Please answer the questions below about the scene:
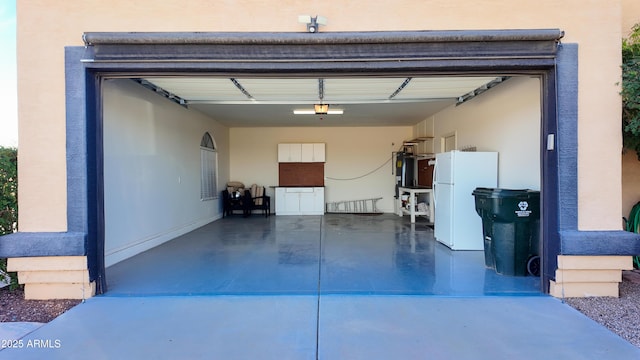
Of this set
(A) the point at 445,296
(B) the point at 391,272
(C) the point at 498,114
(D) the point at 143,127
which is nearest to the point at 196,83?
(D) the point at 143,127

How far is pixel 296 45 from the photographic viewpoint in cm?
342

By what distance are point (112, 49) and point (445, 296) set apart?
4.18 m

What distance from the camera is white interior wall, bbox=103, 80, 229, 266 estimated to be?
15.3 feet

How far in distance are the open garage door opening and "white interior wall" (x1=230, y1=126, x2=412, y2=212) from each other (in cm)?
139

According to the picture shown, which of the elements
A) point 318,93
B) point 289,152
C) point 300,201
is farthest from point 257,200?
point 318,93

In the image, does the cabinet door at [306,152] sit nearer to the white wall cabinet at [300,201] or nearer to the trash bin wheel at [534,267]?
the white wall cabinet at [300,201]

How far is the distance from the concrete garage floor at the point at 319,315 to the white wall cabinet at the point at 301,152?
590 centimetres

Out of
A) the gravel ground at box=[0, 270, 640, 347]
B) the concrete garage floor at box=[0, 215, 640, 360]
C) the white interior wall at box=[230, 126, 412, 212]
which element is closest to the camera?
the concrete garage floor at box=[0, 215, 640, 360]

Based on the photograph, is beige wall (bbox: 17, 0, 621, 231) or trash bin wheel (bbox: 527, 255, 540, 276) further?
trash bin wheel (bbox: 527, 255, 540, 276)

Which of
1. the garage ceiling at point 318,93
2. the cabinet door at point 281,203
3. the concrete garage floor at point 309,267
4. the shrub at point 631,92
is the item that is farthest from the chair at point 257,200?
the shrub at point 631,92

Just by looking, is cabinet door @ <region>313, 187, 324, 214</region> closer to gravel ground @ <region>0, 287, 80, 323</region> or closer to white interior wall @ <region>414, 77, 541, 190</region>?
white interior wall @ <region>414, 77, 541, 190</region>

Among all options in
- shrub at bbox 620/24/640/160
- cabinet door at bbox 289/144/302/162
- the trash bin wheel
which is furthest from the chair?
shrub at bbox 620/24/640/160

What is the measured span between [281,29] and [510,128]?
366cm

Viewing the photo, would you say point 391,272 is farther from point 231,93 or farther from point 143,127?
point 143,127
